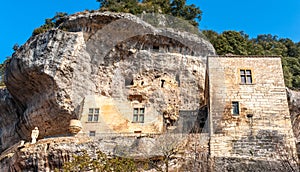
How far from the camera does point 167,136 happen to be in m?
20.3

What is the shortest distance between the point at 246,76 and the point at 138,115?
8.59 meters

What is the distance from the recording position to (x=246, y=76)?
73.4 feet

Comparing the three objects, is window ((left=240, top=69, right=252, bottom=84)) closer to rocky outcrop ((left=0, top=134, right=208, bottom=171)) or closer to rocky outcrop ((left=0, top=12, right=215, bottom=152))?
rocky outcrop ((left=0, top=134, right=208, bottom=171))

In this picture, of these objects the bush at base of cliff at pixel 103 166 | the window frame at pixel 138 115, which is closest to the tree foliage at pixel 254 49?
the window frame at pixel 138 115

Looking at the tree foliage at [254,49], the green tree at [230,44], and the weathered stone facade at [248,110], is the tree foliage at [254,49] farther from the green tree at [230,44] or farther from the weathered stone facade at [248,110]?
the weathered stone facade at [248,110]

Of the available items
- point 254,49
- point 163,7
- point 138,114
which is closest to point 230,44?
point 254,49

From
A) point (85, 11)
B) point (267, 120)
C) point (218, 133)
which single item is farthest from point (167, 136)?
point (85, 11)

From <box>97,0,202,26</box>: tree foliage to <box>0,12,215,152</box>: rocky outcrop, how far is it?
6.46m

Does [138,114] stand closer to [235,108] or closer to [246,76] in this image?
[235,108]

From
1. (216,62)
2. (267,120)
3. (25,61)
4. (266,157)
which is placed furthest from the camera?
(25,61)

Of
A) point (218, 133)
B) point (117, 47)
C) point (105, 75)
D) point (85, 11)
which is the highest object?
point (85, 11)

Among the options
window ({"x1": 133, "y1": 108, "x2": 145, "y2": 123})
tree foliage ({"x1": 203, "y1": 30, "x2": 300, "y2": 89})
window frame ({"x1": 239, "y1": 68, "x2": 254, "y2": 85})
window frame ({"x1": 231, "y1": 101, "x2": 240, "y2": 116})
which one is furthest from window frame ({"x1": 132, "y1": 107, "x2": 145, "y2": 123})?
tree foliage ({"x1": 203, "y1": 30, "x2": 300, "y2": 89})

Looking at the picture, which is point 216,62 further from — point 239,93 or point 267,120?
point 267,120

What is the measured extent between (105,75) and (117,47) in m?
2.46
